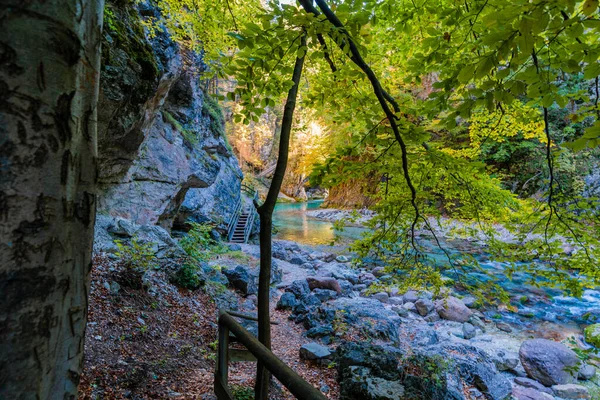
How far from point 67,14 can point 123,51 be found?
14.5 ft

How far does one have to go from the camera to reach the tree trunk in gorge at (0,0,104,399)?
1.84 feet

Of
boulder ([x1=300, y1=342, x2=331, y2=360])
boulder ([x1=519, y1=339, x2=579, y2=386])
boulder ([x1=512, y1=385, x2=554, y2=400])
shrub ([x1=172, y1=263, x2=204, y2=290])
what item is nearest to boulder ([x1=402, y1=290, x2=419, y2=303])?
boulder ([x1=519, y1=339, x2=579, y2=386])

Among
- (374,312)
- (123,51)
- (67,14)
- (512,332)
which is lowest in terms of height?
(512,332)

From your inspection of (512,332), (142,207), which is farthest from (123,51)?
(512,332)

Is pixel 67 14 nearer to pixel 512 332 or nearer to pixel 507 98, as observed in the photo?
pixel 507 98

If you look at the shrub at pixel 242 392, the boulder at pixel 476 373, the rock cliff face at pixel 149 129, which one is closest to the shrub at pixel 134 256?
the rock cliff face at pixel 149 129

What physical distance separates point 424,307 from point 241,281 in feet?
15.5

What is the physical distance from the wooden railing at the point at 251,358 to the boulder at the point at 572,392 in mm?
5007

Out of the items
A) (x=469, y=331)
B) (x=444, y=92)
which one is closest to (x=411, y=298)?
(x=469, y=331)

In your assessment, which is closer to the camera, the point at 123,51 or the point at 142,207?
the point at 123,51

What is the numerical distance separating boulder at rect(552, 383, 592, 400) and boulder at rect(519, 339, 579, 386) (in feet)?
0.44

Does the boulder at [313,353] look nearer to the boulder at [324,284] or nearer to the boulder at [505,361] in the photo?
the boulder at [505,361]

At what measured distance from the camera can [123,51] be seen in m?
4.11

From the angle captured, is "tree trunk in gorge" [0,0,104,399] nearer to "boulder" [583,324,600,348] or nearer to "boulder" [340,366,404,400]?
"boulder" [340,366,404,400]
